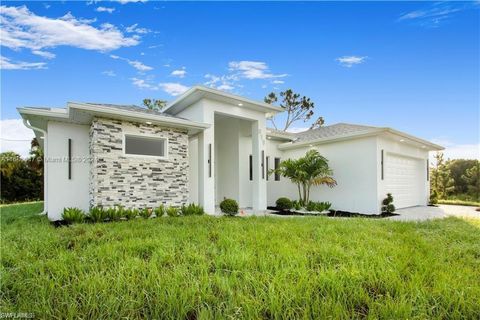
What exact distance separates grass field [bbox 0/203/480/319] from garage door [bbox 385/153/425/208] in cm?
758

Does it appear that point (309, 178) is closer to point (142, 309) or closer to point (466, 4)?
point (466, 4)

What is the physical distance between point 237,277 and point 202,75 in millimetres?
12460

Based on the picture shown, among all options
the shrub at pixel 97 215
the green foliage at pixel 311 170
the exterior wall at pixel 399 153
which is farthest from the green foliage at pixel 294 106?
the shrub at pixel 97 215

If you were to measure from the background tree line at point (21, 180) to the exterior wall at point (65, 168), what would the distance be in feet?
40.9

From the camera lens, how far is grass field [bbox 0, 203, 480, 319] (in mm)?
2209

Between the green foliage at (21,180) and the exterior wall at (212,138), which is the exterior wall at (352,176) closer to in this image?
the exterior wall at (212,138)

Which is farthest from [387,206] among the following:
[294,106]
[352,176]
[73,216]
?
[294,106]

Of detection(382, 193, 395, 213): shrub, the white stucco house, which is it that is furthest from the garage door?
detection(382, 193, 395, 213): shrub

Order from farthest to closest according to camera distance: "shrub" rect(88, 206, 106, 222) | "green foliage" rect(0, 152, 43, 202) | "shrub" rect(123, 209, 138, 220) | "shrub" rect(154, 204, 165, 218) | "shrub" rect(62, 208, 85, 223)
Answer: "green foliage" rect(0, 152, 43, 202), "shrub" rect(154, 204, 165, 218), "shrub" rect(123, 209, 138, 220), "shrub" rect(88, 206, 106, 222), "shrub" rect(62, 208, 85, 223)

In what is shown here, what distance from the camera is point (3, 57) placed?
6219 millimetres

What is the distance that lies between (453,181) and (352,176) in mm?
16678

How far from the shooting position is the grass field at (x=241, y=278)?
7.25ft

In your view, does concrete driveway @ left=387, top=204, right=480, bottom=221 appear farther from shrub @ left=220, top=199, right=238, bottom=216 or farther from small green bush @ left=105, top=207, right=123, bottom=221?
small green bush @ left=105, top=207, right=123, bottom=221

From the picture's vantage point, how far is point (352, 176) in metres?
10.8
